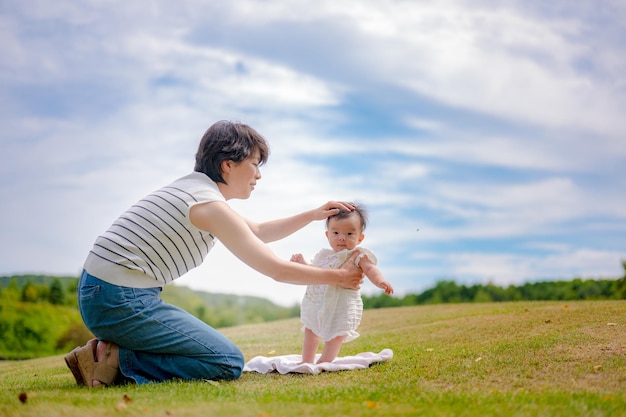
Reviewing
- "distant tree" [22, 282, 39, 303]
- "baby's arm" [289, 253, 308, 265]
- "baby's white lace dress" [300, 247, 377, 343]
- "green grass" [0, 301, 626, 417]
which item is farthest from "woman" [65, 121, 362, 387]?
"distant tree" [22, 282, 39, 303]

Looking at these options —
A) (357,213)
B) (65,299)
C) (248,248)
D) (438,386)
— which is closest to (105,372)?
(248,248)

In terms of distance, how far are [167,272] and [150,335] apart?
458mm

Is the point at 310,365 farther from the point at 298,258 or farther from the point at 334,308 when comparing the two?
the point at 298,258

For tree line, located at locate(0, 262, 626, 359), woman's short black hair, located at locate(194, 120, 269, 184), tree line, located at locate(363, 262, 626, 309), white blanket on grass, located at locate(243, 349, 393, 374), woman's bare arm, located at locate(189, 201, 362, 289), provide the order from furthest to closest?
tree line, located at locate(0, 262, 626, 359), tree line, located at locate(363, 262, 626, 309), white blanket on grass, located at locate(243, 349, 393, 374), woman's short black hair, located at locate(194, 120, 269, 184), woman's bare arm, located at locate(189, 201, 362, 289)

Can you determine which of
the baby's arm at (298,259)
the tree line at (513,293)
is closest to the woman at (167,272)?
the baby's arm at (298,259)

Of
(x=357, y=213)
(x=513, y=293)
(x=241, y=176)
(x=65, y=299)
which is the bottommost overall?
(x=65, y=299)

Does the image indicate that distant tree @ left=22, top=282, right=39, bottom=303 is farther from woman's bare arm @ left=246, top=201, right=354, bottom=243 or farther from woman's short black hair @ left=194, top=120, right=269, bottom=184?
woman's short black hair @ left=194, top=120, right=269, bottom=184

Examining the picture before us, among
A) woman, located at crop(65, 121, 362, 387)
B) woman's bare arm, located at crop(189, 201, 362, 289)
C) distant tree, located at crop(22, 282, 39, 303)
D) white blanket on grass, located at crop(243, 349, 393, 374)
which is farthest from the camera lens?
distant tree, located at crop(22, 282, 39, 303)

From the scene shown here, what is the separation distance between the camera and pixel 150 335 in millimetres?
4449

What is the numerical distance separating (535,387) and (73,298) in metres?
12.9

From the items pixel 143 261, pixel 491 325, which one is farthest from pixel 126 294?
pixel 491 325

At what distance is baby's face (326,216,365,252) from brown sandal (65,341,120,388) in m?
1.87

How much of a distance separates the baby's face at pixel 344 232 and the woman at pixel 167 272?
0.18 m

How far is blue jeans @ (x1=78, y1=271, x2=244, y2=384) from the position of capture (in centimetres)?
440
